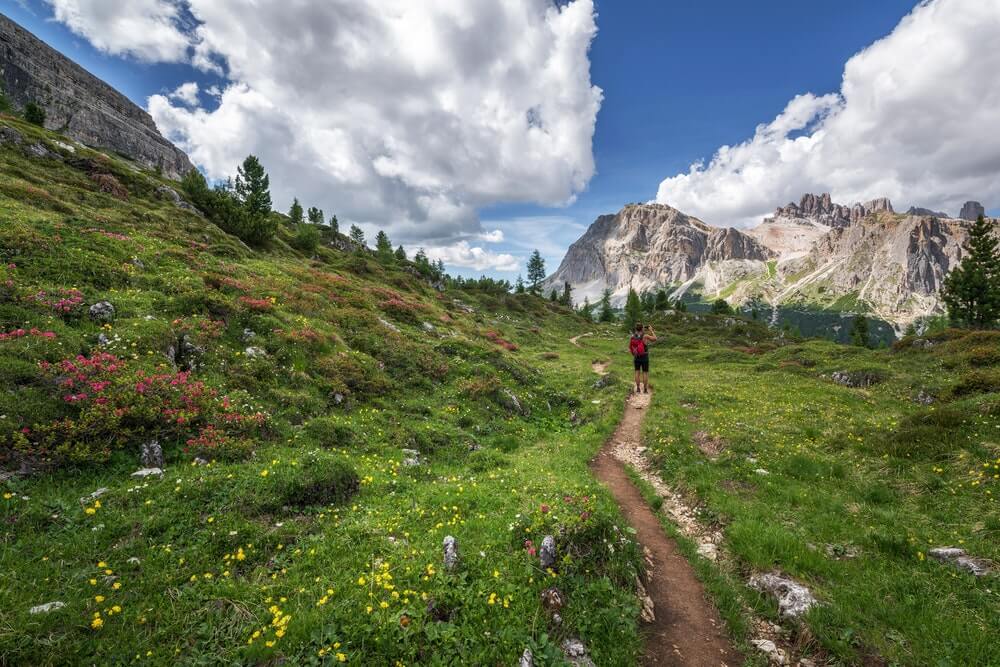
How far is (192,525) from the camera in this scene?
8812 mm

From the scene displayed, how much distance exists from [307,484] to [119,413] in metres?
5.71

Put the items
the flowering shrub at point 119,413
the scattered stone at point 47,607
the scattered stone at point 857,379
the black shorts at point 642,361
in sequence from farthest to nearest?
1. the scattered stone at point 857,379
2. the black shorts at point 642,361
3. the flowering shrub at point 119,413
4. the scattered stone at point 47,607

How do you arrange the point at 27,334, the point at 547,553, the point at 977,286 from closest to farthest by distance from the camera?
the point at 547,553 < the point at 27,334 < the point at 977,286

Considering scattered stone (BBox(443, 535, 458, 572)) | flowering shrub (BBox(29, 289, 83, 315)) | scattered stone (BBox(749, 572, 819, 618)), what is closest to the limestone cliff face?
flowering shrub (BBox(29, 289, 83, 315))

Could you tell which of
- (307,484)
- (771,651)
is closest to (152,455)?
(307,484)

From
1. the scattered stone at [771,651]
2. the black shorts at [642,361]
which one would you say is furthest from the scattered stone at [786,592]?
the black shorts at [642,361]

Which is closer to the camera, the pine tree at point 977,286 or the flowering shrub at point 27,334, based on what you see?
the flowering shrub at point 27,334

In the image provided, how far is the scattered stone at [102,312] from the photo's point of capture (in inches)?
612

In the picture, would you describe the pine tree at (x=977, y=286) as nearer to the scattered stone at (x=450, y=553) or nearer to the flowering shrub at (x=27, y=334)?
the scattered stone at (x=450, y=553)

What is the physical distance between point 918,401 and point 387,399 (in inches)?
1180

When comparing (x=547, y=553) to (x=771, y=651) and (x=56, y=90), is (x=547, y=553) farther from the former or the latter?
(x=56, y=90)

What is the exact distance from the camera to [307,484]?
1083cm

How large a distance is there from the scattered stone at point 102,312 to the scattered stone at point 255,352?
4.80 m

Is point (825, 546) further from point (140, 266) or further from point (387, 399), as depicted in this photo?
point (140, 266)
